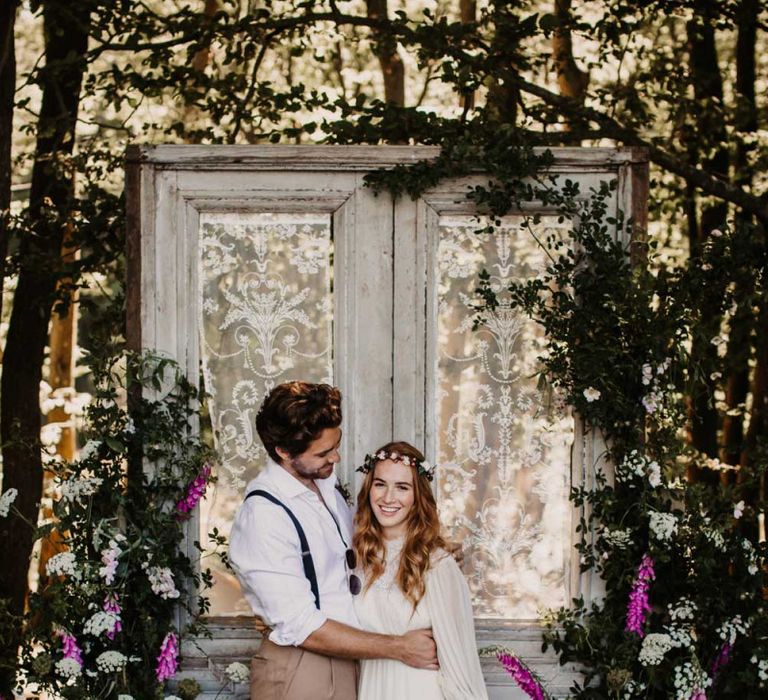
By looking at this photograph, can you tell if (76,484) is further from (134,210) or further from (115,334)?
(115,334)

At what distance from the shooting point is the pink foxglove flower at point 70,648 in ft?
13.5

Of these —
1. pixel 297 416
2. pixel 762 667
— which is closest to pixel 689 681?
pixel 762 667

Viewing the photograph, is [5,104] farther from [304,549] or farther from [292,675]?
[292,675]

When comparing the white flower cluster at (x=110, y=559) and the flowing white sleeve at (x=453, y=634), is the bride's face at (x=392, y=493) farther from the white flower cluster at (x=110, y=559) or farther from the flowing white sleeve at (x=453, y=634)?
the white flower cluster at (x=110, y=559)

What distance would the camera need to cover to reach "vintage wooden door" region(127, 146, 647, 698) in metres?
4.37

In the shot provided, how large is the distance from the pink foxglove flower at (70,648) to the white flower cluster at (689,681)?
2.31 meters

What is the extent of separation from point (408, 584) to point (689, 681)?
4.04 feet

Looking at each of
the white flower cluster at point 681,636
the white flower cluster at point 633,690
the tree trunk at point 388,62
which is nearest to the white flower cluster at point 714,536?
the white flower cluster at point 681,636

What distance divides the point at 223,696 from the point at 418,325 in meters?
1.74

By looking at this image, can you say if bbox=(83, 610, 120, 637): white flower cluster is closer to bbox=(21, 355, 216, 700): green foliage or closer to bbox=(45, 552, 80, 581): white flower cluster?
bbox=(21, 355, 216, 700): green foliage

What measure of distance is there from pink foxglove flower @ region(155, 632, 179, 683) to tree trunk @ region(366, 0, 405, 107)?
3580 millimetres

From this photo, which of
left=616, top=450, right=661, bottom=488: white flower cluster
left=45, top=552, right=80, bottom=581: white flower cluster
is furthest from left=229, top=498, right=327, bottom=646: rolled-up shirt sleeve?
left=616, top=450, right=661, bottom=488: white flower cluster

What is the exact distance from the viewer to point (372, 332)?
4.41m

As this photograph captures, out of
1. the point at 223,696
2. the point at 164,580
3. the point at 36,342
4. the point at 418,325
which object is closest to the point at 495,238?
the point at 418,325
